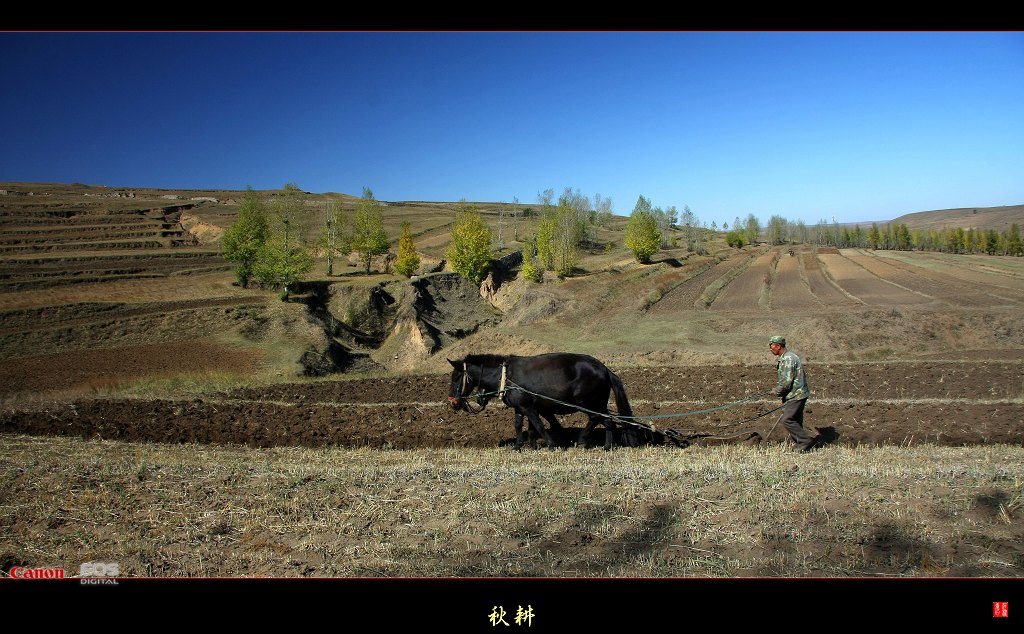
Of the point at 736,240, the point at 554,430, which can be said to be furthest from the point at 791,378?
the point at 736,240

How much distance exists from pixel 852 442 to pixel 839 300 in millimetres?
38553

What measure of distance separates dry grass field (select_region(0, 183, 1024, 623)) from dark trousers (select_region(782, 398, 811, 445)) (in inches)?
14.7

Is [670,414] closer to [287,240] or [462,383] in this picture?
[462,383]

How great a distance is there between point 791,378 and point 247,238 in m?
54.0

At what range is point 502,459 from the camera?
10117mm

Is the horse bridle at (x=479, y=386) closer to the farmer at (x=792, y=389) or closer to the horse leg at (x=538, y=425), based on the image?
the horse leg at (x=538, y=425)

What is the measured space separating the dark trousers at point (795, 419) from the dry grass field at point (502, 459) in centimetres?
37

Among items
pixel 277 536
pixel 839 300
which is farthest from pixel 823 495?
pixel 839 300

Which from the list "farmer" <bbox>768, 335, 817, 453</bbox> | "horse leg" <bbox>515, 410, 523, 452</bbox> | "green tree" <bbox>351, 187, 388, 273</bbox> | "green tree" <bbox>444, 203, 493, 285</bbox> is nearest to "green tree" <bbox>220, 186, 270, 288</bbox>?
"green tree" <bbox>351, 187, 388, 273</bbox>

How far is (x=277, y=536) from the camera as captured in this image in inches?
252

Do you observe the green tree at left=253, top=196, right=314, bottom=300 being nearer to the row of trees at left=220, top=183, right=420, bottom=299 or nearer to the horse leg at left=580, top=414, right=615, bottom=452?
the row of trees at left=220, top=183, right=420, bottom=299

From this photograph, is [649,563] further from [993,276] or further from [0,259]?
[993,276]
